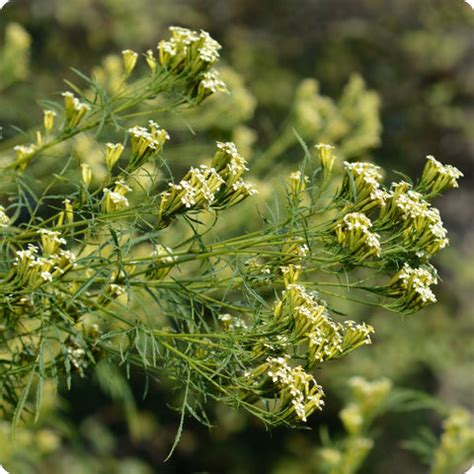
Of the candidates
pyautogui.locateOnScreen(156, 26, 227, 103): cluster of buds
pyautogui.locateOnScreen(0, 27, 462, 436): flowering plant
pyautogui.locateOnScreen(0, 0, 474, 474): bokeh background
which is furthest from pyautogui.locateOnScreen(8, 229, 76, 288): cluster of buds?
pyautogui.locateOnScreen(0, 0, 474, 474): bokeh background

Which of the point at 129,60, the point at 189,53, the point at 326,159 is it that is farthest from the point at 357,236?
the point at 129,60

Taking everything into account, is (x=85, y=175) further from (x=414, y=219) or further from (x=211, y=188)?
(x=414, y=219)

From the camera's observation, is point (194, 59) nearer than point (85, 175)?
No

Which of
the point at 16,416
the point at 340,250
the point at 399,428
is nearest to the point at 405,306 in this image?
the point at 340,250

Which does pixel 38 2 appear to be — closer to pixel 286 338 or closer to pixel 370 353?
pixel 370 353

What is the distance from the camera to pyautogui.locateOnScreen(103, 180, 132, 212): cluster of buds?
139 cm

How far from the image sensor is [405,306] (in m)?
1.41

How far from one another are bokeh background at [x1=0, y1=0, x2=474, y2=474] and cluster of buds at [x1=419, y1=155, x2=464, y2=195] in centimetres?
314

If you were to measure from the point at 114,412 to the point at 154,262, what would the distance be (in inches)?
153

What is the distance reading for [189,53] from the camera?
5.15 ft

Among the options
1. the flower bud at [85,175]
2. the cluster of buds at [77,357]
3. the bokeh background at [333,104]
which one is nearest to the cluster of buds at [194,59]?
Result: the flower bud at [85,175]

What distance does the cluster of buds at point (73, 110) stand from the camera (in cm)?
156

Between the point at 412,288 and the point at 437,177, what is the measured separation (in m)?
0.20

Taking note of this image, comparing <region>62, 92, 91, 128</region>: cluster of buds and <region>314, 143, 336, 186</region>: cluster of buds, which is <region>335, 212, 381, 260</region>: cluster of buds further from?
<region>62, 92, 91, 128</region>: cluster of buds
